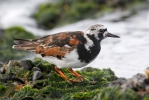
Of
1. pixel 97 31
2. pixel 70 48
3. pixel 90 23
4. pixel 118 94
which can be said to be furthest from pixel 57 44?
pixel 90 23

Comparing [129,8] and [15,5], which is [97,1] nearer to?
[129,8]

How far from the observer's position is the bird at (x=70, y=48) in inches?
228

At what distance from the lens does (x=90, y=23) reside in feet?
43.0

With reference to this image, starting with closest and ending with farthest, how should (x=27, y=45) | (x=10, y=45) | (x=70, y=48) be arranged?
1. (x=70, y=48)
2. (x=27, y=45)
3. (x=10, y=45)

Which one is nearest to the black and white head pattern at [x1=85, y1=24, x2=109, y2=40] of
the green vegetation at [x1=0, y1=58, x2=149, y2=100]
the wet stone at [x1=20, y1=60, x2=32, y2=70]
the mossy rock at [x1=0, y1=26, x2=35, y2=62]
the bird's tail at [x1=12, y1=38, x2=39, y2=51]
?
the green vegetation at [x1=0, y1=58, x2=149, y2=100]

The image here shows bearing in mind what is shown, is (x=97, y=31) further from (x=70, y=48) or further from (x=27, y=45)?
(x=27, y=45)

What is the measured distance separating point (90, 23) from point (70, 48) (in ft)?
24.1

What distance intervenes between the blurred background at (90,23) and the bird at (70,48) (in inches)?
96.7

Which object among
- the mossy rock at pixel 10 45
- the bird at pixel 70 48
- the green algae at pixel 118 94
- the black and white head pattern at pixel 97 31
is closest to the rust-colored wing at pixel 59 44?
the bird at pixel 70 48

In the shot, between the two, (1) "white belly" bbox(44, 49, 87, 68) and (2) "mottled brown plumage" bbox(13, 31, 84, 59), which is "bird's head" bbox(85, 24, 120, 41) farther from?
(1) "white belly" bbox(44, 49, 87, 68)

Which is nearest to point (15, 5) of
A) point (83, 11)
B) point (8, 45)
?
point (83, 11)

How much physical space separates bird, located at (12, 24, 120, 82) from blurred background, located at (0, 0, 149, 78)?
2457 mm

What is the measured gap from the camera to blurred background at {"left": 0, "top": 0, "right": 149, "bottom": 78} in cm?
958

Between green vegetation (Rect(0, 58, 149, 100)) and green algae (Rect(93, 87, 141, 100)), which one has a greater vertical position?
green vegetation (Rect(0, 58, 149, 100))
